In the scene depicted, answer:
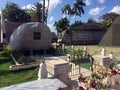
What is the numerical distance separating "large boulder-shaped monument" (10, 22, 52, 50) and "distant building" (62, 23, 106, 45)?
60.8 ft

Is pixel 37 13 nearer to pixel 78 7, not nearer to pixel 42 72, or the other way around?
pixel 78 7

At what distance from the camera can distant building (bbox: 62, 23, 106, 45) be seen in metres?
37.3

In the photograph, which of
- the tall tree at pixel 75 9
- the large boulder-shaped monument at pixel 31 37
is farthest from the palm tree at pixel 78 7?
the large boulder-shaped monument at pixel 31 37

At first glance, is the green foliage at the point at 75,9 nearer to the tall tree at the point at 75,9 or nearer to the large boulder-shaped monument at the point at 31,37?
the tall tree at the point at 75,9

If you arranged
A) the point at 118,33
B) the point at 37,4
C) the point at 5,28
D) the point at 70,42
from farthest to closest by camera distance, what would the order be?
the point at 37,4 < the point at 70,42 < the point at 5,28 < the point at 118,33

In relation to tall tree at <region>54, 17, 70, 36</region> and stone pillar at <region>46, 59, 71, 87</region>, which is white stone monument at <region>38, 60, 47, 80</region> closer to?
stone pillar at <region>46, 59, 71, 87</region>

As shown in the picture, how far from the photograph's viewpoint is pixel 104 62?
697 cm

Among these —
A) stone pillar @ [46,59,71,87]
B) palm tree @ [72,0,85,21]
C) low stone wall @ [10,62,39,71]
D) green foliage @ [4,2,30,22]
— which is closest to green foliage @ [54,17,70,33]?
palm tree @ [72,0,85,21]

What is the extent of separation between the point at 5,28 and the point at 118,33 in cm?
2135

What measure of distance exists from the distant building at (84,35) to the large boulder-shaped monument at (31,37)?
60.8ft

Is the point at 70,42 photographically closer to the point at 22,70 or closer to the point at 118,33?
the point at 118,33

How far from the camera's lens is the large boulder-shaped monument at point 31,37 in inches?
695

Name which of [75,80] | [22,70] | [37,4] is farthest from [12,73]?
[37,4]

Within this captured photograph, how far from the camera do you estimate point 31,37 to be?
1809 centimetres
